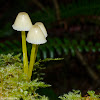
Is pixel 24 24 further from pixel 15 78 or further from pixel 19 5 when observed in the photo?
pixel 19 5

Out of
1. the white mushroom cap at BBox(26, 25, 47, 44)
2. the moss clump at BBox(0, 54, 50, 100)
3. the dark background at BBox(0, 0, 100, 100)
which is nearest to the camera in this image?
the moss clump at BBox(0, 54, 50, 100)

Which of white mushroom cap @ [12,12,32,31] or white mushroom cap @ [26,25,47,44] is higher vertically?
white mushroom cap @ [12,12,32,31]

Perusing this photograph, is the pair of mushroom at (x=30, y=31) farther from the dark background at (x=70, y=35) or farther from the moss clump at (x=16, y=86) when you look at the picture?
the dark background at (x=70, y=35)

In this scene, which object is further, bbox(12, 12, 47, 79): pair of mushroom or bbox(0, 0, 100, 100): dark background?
bbox(0, 0, 100, 100): dark background

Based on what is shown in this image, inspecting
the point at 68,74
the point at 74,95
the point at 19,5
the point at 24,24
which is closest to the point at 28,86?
the point at 74,95

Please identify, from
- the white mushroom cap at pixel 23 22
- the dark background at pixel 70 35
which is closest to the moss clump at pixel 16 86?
the white mushroom cap at pixel 23 22

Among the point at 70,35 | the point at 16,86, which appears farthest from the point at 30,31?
the point at 70,35

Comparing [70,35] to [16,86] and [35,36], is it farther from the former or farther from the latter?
[16,86]

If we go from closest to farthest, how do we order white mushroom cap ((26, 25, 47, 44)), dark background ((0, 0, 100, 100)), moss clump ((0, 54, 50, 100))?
1. moss clump ((0, 54, 50, 100))
2. white mushroom cap ((26, 25, 47, 44))
3. dark background ((0, 0, 100, 100))

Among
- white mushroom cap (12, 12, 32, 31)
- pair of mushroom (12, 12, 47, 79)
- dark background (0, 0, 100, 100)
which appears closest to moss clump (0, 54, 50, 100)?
pair of mushroom (12, 12, 47, 79)

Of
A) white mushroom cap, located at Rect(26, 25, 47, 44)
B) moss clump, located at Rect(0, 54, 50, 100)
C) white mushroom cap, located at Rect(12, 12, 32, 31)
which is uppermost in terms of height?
white mushroom cap, located at Rect(12, 12, 32, 31)

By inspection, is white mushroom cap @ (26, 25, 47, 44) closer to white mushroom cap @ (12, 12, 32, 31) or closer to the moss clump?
white mushroom cap @ (12, 12, 32, 31)
